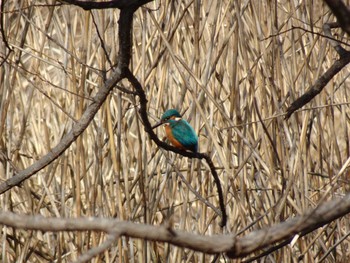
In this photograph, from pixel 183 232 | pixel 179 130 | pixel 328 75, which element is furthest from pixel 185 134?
pixel 183 232

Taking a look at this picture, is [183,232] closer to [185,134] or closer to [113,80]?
[113,80]

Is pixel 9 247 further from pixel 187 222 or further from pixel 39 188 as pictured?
pixel 187 222

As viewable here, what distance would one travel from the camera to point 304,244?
286cm

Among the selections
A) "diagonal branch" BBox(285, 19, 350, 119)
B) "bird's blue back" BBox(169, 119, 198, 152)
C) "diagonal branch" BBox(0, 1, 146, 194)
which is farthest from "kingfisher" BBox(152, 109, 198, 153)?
"diagonal branch" BBox(0, 1, 146, 194)

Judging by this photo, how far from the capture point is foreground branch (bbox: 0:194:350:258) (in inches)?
39.9

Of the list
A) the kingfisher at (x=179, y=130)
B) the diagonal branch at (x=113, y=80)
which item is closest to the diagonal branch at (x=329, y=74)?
the diagonal branch at (x=113, y=80)

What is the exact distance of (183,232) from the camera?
3.49ft

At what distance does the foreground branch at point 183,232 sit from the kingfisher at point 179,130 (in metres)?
1.54

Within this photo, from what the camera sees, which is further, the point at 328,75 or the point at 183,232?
the point at 328,75

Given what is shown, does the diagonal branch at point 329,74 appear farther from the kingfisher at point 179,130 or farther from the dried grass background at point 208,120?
the kingfisher at point 179,130

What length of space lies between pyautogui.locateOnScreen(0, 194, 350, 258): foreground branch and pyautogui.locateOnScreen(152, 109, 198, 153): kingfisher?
1.54 metres

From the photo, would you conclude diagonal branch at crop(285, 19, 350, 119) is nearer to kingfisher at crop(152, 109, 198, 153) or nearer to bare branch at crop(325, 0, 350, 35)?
bare branch at crop(325, 0, 350, 35)

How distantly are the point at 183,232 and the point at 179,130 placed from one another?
1.69m

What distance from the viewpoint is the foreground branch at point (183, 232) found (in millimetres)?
1013
